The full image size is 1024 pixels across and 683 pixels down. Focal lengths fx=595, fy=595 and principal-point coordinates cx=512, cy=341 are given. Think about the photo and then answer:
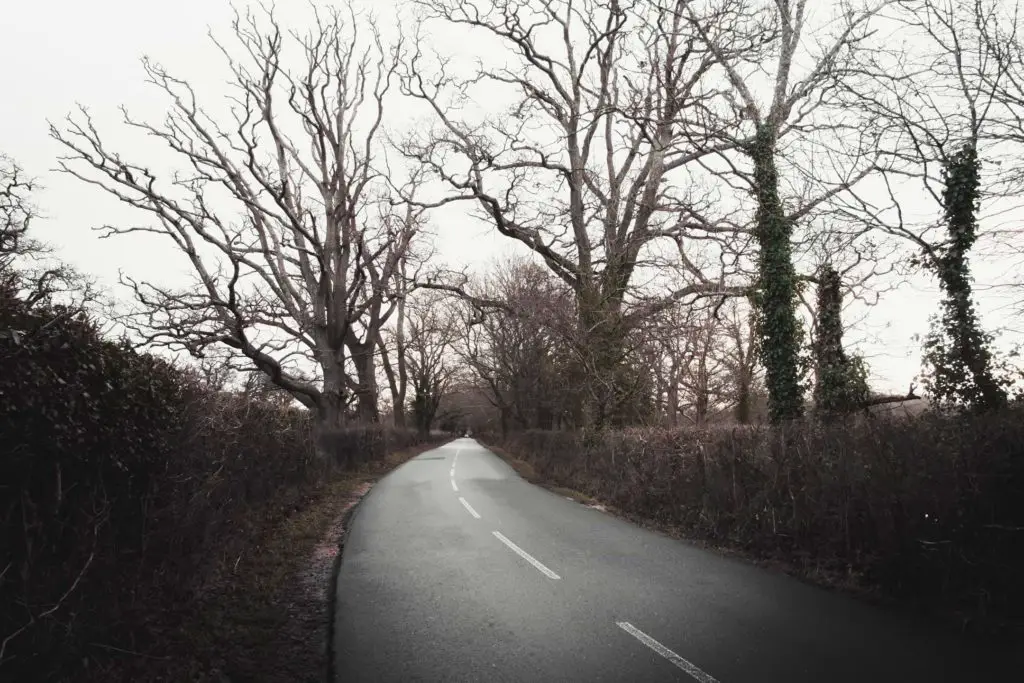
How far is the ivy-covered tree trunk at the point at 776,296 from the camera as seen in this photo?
13695 millimetres

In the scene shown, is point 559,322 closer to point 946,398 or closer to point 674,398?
point 946,398

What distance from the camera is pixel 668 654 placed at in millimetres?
4727

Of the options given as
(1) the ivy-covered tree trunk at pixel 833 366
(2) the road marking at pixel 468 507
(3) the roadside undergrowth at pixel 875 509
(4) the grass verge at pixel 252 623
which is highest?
(1) the ivy-covered tree trunk at pixel 833 366

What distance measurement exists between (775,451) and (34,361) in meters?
8.41

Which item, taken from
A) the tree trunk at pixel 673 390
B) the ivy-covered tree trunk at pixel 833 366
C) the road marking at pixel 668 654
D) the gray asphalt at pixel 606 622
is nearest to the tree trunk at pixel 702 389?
the tree trunk at pixel 673 390

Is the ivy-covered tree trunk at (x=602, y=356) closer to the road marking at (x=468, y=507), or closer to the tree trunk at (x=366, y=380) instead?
the road marking at (x=468, y=507)

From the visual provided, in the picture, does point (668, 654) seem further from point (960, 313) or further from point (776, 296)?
point (776, 296)

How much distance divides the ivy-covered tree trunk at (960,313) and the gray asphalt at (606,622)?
17.7 feet

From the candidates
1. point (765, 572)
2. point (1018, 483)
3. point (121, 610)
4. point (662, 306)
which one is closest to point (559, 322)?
point (662, 306)

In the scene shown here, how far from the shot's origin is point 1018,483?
17.1 feet

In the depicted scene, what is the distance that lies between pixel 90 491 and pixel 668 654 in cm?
445

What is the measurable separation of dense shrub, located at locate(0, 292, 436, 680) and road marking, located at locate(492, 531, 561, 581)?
3.76 m

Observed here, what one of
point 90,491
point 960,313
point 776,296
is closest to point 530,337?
A: point 776,296

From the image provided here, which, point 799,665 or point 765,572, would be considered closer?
point 799,665
